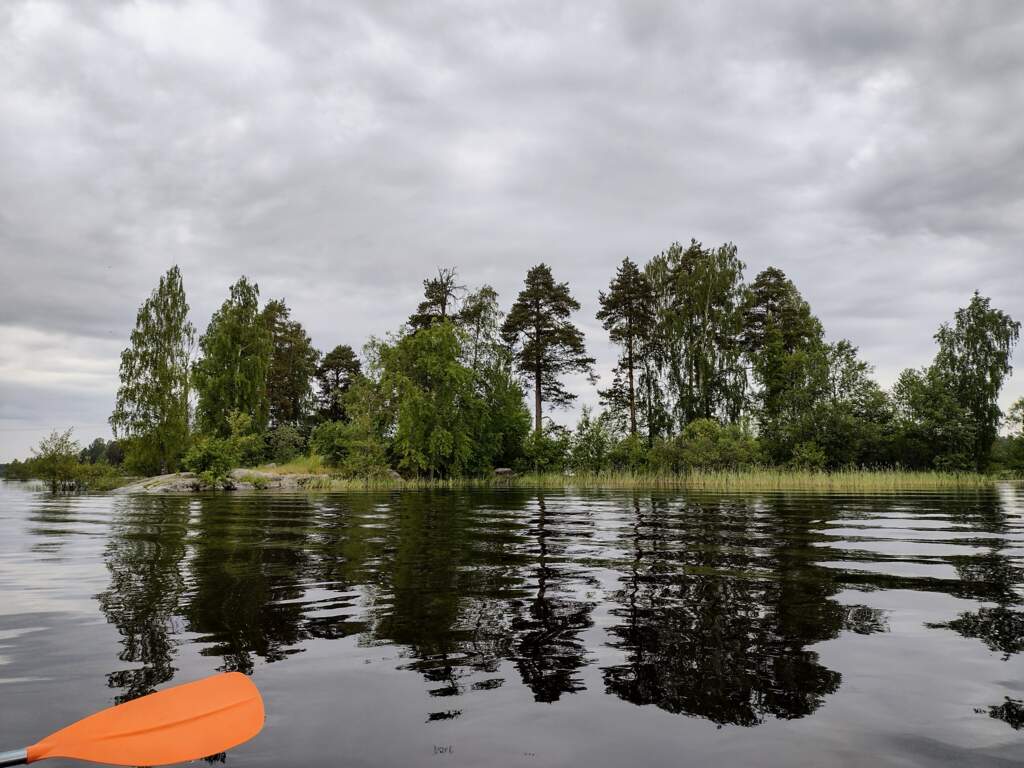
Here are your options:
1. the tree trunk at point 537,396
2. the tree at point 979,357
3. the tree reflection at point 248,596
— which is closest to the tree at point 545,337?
the tree trunk at point 537,396

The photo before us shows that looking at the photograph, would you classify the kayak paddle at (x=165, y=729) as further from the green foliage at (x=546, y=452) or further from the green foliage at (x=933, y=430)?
the green foliage at (x=933, y=430)

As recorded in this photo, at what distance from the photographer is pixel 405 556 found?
264 inches

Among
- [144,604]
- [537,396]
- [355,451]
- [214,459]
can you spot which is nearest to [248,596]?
[144,604]

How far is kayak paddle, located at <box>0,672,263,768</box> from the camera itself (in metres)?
2.03

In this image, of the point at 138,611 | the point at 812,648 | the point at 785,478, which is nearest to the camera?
the point at 812,648

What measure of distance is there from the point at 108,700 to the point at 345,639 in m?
1.14

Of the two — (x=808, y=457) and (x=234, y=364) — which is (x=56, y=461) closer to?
(x=234, y=364)

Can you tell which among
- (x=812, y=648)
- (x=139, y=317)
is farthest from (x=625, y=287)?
(x=812, y=648)

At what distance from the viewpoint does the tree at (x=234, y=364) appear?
42.3m

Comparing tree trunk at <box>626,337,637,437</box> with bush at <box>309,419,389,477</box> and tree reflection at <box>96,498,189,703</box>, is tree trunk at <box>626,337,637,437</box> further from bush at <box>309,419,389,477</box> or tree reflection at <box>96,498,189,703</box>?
tree reflection at <box>96,498,189,703</box>

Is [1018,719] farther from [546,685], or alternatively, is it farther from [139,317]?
[139,317]

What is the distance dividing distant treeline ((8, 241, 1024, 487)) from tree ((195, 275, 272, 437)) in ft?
0.39

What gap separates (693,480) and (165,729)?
30.0 m

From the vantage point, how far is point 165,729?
7.34ft
